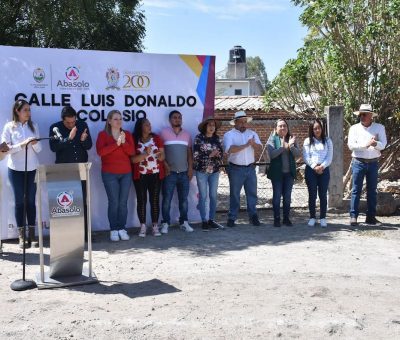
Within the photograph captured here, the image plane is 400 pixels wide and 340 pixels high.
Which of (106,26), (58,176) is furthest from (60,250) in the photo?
(106,26)

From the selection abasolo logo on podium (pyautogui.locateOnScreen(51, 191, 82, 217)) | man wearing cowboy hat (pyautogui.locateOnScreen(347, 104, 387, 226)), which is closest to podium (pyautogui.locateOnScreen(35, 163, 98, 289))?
abasolo logo on podium (pyautogui.locateOnScreen(51, 191, 82, 217))

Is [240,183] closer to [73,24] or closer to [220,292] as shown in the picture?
[220,292]

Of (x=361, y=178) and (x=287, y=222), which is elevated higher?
(x=361, y=178)

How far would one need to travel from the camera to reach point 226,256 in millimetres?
7031

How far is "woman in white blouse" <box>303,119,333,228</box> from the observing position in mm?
8711

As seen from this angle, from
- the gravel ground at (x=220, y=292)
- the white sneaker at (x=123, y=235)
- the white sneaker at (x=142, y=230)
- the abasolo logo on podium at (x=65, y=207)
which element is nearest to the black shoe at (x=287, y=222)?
the gravel ground at (x=220, y=292)

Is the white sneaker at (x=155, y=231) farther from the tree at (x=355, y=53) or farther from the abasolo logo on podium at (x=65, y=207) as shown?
the tree at (x=355, y=53)

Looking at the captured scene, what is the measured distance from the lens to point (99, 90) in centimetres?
826

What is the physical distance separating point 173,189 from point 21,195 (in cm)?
Answer: 230

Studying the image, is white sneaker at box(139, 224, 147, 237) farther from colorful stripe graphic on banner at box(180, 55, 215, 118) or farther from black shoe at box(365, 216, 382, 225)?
black shoe at box(365, 216, 382, 225)

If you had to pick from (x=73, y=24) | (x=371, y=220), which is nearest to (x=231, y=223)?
(x=371, y=220)

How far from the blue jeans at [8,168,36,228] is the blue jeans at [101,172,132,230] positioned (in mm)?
1008

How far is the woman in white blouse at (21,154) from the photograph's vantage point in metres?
7.24

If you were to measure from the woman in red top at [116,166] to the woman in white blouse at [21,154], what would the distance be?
93cm
